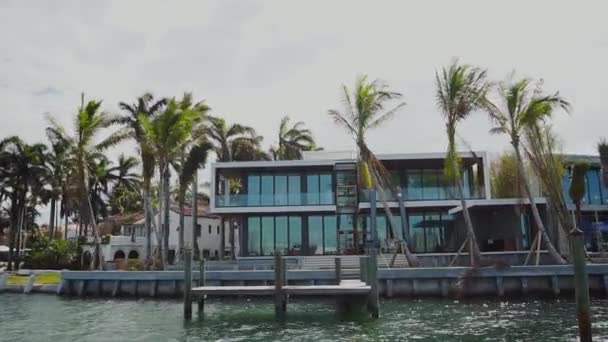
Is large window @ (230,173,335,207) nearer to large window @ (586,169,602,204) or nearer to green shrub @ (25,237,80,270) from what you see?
green shrub @ (25,237,80,270)

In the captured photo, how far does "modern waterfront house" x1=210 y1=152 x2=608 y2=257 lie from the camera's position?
34216 mm

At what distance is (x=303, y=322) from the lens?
18.0 m

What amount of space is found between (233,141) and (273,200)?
31.0 ft

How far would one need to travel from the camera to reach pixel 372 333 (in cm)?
1563

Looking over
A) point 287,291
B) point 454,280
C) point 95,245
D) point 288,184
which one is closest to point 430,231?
point 288,184

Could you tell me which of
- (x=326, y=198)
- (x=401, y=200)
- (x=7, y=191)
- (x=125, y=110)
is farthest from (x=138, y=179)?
(x=401, y=200)

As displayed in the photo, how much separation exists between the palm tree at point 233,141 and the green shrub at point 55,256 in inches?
517

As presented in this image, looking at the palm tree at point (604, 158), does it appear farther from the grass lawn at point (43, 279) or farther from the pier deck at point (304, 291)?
the grass lawn at point (43, 279)

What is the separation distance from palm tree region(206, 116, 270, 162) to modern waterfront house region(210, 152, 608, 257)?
15.4ft

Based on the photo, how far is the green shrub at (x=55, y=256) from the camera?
40.9 metres

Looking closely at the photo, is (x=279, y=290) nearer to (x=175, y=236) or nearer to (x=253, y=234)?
(x=253, y=234)

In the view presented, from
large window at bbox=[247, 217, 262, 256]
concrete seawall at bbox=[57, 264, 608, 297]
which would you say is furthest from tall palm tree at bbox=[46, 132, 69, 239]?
concrete seawall at bbox=[57, 264, 608, 297]

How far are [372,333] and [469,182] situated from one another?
23392 mm

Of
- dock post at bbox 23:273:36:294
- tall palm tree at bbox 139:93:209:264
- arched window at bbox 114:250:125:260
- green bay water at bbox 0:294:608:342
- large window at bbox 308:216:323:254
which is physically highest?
tall palm tree at bbox 139:93:209:264
